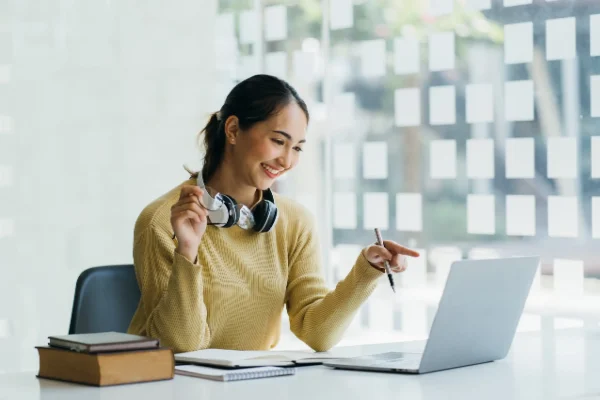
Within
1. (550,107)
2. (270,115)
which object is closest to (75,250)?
(270,115)

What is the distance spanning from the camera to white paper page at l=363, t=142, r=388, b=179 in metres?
3.92

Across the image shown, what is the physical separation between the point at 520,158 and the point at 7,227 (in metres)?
2.00

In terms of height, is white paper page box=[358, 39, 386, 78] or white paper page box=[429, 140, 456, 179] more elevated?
white paper page box=[358, 39, 386, 78]

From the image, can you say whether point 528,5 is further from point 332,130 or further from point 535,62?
point 332,130

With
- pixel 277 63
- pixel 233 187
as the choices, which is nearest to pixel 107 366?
pixel 233 187

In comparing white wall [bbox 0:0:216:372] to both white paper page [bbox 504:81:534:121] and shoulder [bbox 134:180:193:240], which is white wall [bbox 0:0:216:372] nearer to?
white paper page [bbox 504:81:534:121]

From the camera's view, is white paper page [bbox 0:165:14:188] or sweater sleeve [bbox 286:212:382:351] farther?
white paper page [bbox 0:165:14:188]

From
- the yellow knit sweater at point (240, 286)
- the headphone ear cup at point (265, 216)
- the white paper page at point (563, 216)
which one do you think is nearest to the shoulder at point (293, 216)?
the yellow knit sweater at point (240, 286)

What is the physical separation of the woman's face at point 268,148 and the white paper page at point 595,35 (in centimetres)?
132

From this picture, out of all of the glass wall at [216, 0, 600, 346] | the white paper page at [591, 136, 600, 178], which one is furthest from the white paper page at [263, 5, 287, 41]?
the white paper page at [591, 136, 600, 178]

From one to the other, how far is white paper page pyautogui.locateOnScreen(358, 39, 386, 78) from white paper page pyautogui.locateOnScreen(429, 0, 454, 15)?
28 centimetres

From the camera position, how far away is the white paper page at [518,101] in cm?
337

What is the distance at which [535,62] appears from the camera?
334cm

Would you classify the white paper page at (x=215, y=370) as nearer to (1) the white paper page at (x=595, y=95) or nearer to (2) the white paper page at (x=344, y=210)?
(1) the white paper page at (x=595, y=95)
